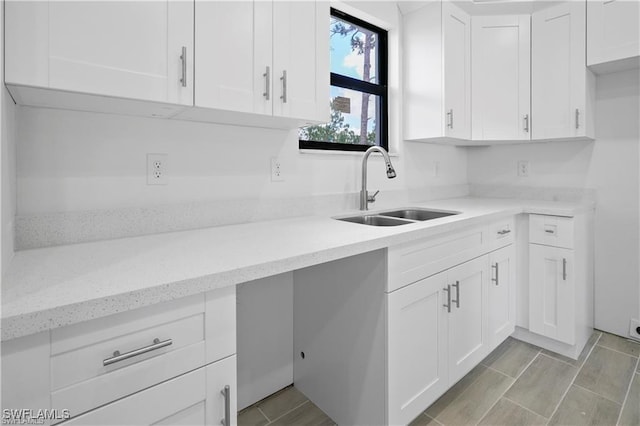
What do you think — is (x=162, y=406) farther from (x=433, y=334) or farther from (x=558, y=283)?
(x=558, y=283)

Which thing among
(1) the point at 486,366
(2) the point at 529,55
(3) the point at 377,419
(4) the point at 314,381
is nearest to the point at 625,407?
(1) the point at 486,366

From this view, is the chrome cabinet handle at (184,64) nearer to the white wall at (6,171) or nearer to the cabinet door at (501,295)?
the white wall at (6,171)

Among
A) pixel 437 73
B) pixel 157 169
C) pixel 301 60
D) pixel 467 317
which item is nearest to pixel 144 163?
pixel 157 169

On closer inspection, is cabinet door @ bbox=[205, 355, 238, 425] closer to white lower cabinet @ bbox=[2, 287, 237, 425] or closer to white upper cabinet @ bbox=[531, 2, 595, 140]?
white lower cabinet @ bbox=[2, 287, 237, 425]

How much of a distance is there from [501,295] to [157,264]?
1.95 m

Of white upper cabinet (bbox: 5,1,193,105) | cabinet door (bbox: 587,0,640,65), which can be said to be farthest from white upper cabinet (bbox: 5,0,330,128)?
cabinet door (bbox: 587,0,640,65)

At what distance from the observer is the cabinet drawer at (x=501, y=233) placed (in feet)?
6.43

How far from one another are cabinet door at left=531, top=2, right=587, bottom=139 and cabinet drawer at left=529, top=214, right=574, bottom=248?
611 mm

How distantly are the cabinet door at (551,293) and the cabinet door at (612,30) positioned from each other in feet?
3.95

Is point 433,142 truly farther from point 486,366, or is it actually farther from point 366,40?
point 486,366

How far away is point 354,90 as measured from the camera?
2193mm

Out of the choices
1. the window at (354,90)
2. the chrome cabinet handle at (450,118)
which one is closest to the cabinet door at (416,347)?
the window at (354,90)

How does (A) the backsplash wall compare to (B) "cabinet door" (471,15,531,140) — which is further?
(B) "cabinet door" (471,15,531,140)

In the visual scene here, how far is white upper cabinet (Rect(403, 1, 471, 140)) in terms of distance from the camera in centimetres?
219
